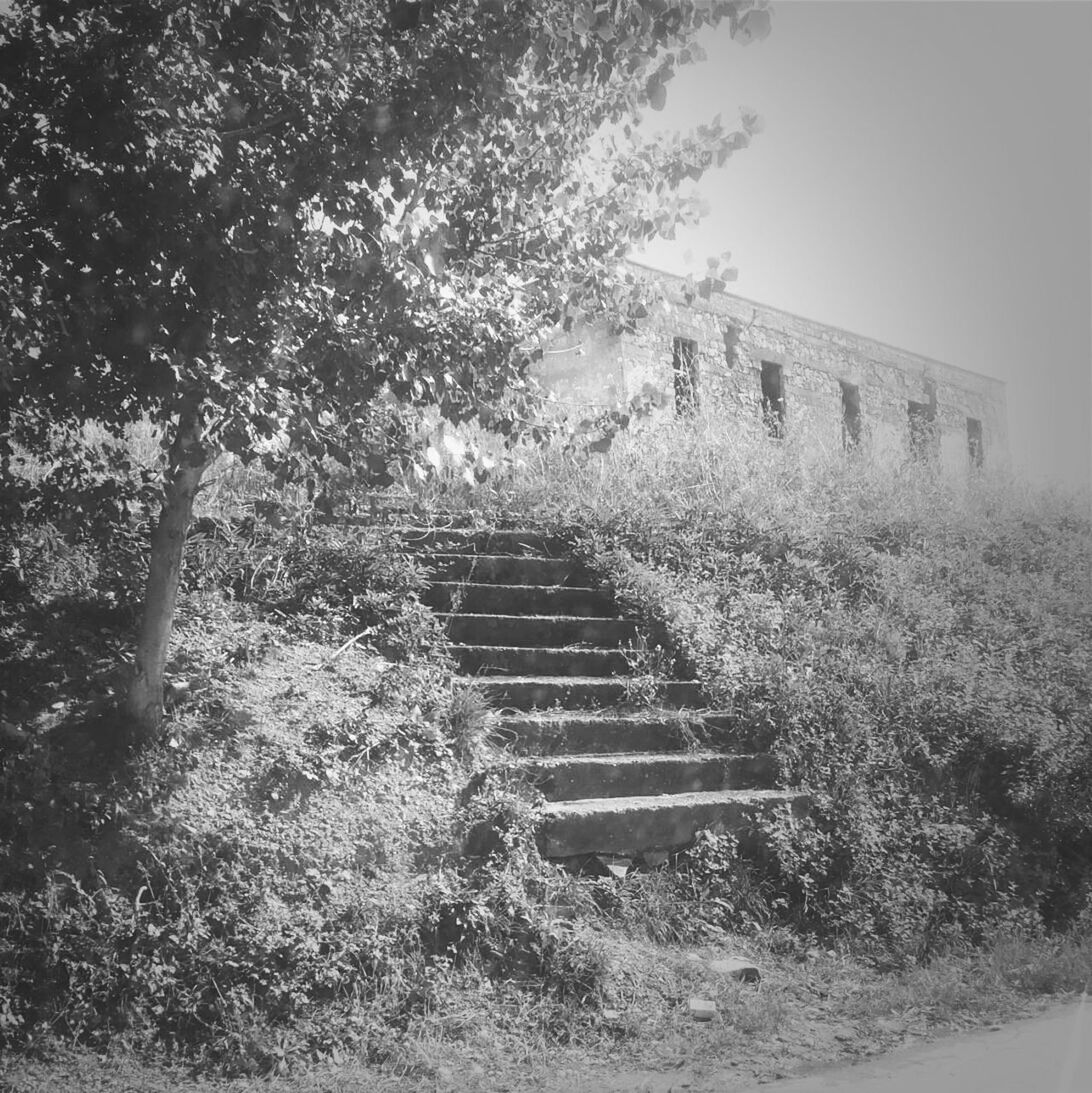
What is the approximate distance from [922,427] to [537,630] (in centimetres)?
1328

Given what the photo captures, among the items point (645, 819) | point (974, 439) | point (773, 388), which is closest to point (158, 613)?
point (645, 819)

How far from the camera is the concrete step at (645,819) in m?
4.60

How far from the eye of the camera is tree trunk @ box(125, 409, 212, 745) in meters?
4.23

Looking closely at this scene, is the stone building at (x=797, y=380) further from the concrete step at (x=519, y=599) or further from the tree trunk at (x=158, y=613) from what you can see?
the tree trunk at (x=158, y=613)

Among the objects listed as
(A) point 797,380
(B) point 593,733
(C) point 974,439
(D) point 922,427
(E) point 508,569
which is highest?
(A) point 797,380

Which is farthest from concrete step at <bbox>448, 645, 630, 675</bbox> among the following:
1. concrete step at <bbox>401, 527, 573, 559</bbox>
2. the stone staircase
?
concrete step at <bbox>401, 527, 573, 559</bbox>

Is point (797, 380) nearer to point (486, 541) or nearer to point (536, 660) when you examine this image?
point (486, 541)

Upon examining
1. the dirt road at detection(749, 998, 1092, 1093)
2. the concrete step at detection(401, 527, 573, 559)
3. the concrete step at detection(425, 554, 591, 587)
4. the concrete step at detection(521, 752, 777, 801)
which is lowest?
the dirt road at detection(749, 998, 1092, 1093)

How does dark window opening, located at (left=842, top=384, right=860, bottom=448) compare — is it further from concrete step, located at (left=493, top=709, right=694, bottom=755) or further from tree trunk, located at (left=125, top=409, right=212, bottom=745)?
tree trunk, located at (left=125, top=409, right=212, bottom=745)

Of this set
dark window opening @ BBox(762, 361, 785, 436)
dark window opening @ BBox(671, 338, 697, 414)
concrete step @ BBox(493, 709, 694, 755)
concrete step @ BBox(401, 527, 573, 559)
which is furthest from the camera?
dark window opening @ BBox(762, 361, 785, 436)

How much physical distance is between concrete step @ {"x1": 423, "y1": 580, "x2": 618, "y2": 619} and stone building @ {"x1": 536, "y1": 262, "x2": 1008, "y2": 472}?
4567 mm

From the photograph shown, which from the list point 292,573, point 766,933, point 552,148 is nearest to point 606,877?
point 766,933

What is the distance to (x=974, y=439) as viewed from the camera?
19.6 metres

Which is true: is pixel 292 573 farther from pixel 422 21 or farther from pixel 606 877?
pixel 422 21
